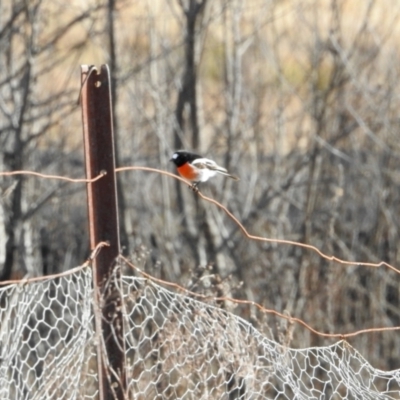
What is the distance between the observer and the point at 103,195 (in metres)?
3.28

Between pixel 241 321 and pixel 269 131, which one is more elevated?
pixel 269 131

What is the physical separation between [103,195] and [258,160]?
23.0ft

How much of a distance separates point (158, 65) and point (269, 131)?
1.49 meters

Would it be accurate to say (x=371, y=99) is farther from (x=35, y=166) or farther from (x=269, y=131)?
(x=35, y=166)

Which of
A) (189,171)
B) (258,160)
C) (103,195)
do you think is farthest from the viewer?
(258,160)

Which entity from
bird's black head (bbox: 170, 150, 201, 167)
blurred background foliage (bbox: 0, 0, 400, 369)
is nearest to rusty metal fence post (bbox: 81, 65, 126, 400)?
bird's black head (bbox: 170, 150, 201, 167)

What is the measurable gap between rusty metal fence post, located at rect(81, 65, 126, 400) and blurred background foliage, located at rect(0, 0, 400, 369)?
4.97 meters

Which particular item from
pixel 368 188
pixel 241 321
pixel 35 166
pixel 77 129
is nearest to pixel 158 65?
pixel 77 129

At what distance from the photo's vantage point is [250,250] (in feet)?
32.7

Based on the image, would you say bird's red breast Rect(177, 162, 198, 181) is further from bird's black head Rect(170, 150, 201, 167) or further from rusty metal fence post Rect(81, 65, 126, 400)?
rusty metal fence post Rect(81, 65, 126, 400)

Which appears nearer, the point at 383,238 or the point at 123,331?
the point at 123,331

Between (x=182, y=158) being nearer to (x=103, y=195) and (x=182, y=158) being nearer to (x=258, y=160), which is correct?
(x=103, y=195)

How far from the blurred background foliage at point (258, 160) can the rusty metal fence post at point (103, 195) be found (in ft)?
16.3

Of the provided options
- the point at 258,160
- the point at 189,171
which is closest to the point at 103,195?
the point at 189,171
